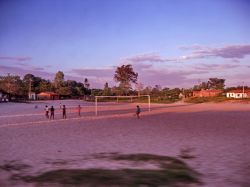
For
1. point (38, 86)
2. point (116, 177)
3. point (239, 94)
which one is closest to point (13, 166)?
point (116, 177)

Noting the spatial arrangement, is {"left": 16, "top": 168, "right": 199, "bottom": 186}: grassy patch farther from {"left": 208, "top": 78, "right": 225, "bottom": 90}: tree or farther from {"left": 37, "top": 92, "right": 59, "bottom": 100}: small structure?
{"left": 208, "top": 78, "right": 225, "bottom": 90}: tree

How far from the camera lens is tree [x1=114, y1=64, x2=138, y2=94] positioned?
273ft

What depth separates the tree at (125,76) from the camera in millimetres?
83275

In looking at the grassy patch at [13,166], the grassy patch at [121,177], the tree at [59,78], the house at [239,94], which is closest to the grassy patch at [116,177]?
the grassy patch at [121,177]

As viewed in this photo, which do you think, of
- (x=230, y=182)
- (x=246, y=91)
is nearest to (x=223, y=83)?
(x=246, y=91)

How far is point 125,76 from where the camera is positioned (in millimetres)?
83812

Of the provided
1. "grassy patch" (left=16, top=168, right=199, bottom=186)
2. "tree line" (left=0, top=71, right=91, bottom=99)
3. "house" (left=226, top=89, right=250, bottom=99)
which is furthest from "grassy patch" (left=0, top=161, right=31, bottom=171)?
"tree line" (left=0, top=71, right=91, bottom=99)

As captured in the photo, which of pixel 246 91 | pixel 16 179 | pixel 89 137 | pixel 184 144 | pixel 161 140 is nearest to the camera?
pixel 16 179

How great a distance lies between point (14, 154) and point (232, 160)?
17.5ft

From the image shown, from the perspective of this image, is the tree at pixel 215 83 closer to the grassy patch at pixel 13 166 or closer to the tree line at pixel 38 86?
the tree line at pixel 38 86

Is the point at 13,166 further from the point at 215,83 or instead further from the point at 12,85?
the point at 215,83

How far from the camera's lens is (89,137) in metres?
13.2

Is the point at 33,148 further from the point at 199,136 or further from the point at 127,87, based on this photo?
the point at 127,87

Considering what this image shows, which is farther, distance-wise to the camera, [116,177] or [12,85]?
[12,85]
